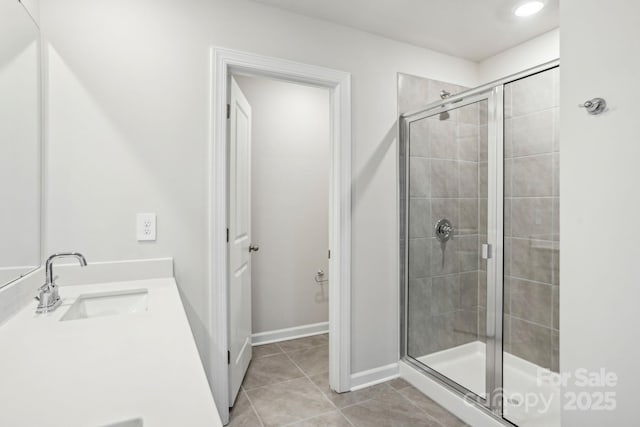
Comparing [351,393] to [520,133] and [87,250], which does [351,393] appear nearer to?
[87,250]

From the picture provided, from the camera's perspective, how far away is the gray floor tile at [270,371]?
7.78 ft

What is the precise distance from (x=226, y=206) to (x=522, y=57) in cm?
252

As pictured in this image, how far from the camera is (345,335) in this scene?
2270mm

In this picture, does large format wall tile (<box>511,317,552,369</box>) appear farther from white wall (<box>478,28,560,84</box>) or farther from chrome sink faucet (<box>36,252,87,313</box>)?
chrome sink faucet (<box>36,252,87,313</box>)

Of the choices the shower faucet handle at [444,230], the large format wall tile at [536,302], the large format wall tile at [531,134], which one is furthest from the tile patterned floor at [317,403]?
the large format wall tile at [531,134]

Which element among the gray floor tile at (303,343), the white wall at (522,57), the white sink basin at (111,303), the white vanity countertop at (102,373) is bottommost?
the gray floor tile at (303,343)

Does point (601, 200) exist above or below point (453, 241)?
above

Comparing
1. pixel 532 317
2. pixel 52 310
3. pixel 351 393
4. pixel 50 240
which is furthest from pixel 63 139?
pixel 532 317

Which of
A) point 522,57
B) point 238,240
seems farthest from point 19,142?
point 522,57

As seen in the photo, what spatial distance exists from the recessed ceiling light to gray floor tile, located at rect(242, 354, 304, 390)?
292cm

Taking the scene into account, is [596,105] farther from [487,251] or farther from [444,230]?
[444,230]

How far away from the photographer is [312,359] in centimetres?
276

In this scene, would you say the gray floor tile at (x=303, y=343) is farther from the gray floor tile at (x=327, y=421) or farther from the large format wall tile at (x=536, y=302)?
the large format wall tile at (x=536, y=302)

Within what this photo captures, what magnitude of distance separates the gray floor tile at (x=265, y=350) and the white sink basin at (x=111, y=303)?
151 cm
